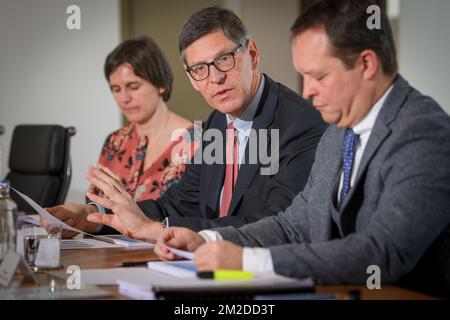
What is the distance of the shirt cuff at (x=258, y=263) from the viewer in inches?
60.4

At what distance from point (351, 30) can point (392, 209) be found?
461 millimetres

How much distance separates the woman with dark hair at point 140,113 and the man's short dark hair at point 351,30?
1997 millimetres

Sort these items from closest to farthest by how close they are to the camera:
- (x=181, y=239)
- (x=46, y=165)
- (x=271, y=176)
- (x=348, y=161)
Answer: (x=348, y=161), (x=181, y=239), (x=271, y=176), (x=46, y=165)

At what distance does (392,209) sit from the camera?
1539 millimetres

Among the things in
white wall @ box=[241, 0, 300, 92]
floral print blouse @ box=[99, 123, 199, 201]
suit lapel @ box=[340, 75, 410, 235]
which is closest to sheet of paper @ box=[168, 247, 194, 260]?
suit lapel @ box=[340, 75, 410, 235]

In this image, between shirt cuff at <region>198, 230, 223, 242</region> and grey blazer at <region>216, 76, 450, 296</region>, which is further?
shirt cuff at <region>198, 230, 223, 242</region>

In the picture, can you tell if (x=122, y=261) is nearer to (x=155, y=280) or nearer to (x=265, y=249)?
(x=155, y=280)

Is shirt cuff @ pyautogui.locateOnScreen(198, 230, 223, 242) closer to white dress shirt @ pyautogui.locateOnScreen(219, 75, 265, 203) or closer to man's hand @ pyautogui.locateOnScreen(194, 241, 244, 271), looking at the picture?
man's hand @ pyautogui.locateOnScreen(194, 241, 244, 271)

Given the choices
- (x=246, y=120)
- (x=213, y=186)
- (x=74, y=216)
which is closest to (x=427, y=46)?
(x=246, y=120)

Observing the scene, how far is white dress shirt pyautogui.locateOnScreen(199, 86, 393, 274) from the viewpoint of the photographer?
154 cm

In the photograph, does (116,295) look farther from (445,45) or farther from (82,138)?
(82,138)

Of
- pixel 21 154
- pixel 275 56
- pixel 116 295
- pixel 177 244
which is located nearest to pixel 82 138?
pixel 21 154

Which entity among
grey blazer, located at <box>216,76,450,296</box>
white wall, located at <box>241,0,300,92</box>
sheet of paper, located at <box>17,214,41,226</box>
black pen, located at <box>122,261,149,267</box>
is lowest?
sheet of paper, located at <box>17,214,41,226</box>

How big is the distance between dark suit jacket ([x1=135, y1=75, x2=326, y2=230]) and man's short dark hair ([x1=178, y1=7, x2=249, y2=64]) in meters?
0.23
